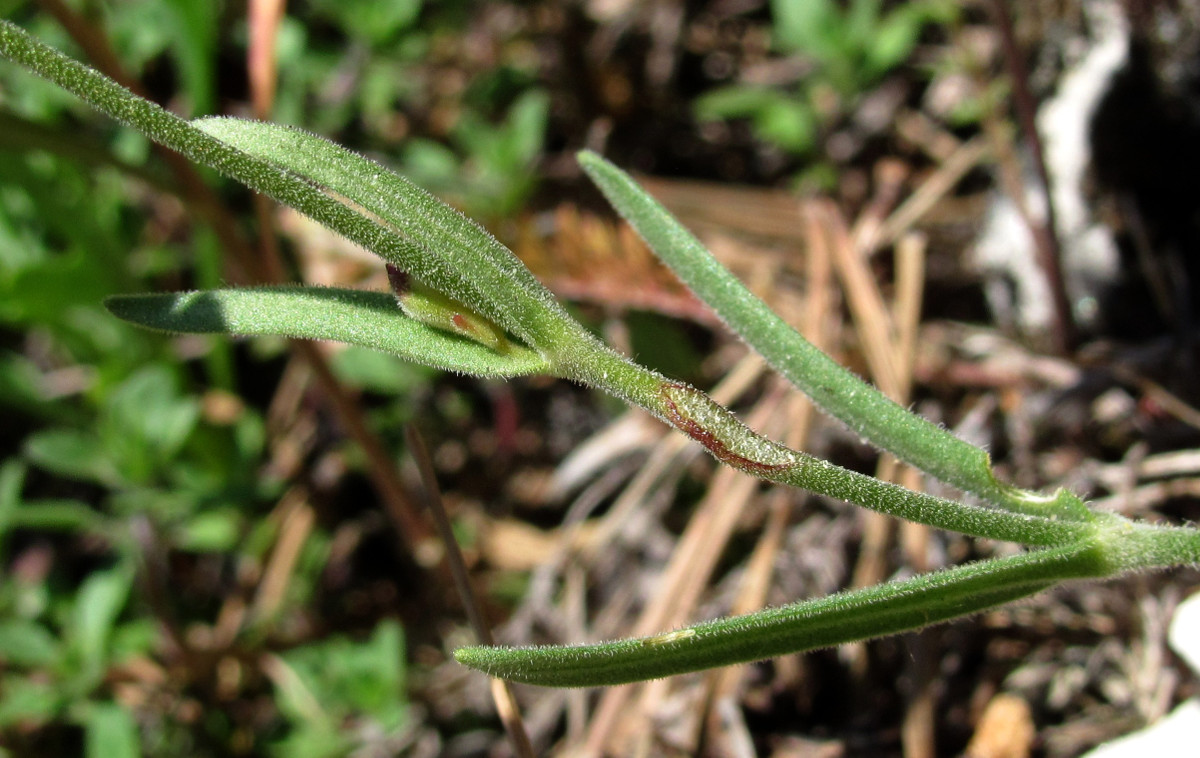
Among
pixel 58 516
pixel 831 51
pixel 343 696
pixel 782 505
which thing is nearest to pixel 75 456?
Result: pixel 58 516

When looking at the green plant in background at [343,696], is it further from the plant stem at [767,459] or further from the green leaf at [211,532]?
the plant stem at [767,459]

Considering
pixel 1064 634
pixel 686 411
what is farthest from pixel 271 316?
pixel 1064 634

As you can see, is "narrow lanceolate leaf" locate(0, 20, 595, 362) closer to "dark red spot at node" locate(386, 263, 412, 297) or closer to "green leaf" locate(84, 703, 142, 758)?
Answer: "dark red spot at node" locate(386, 263, 412, 297)

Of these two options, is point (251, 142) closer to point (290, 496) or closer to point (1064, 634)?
point (1064, 634)

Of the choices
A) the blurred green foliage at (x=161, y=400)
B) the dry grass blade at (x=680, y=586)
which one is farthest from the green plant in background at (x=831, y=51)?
the dry grass blade at (x=680, y=586)

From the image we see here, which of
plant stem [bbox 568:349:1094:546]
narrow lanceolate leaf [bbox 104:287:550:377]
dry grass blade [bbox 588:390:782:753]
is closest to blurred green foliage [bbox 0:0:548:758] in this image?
dry grass blade [bbox 588:390:782:753]

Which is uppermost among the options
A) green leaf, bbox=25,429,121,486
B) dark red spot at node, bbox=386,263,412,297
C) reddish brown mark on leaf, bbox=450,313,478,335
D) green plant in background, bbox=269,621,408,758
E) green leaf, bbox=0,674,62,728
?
dark red spot at node, bbox=386,263,412,297

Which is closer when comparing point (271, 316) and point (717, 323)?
point (271, 316)
